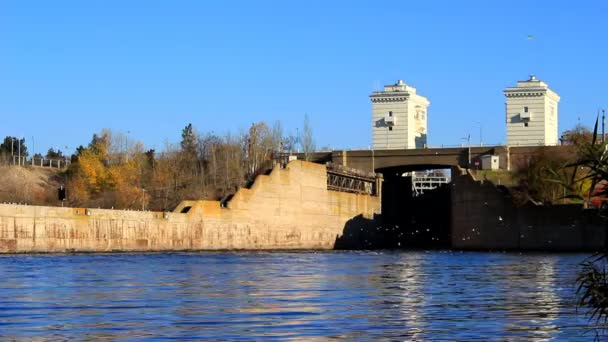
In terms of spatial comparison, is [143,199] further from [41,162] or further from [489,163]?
[489,163]

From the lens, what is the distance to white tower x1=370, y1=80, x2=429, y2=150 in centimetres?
16075

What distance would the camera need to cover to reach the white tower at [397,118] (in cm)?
16075

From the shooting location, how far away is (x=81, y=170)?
481 ft

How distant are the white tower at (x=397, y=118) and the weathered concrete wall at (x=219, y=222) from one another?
84.1ft

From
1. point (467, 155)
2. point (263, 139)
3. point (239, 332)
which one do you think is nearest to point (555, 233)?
point (467, 155)

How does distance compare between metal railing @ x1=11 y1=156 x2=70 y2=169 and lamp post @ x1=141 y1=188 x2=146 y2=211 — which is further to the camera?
metal railing @ x1=11 y1=156 x2=70 y2=169

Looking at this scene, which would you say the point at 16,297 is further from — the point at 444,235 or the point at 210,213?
the point at 444,235

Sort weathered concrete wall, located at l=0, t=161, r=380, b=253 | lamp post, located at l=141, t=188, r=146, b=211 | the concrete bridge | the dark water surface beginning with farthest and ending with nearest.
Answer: the concrete bridge, lamp post, located at l=141, t=188, r=146, b=211, weathered concrete wall, located at l=0, t=161, r=380, b=253, the dark water surface

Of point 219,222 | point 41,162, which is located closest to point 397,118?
point 41,162

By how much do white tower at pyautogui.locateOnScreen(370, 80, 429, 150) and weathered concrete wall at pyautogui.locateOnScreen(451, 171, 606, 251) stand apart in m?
43.5

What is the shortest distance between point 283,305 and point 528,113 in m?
130

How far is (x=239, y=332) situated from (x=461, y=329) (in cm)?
542

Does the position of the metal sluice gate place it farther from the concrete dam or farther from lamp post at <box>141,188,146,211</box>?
lamp post at <box>141,188,146,211</box>

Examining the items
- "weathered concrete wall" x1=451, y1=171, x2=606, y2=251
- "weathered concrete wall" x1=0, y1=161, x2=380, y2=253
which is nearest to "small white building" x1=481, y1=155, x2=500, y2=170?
"weathered concrete wall" x1=451, y1=171, x2=606, y2=251
